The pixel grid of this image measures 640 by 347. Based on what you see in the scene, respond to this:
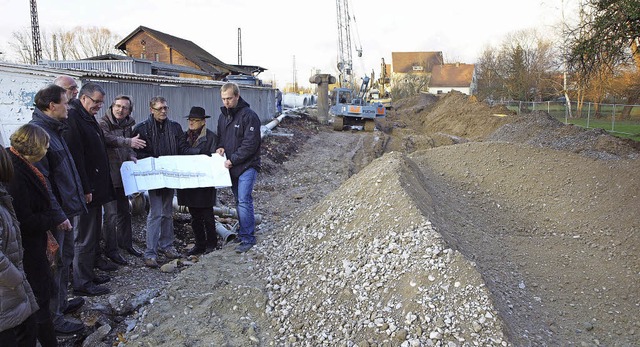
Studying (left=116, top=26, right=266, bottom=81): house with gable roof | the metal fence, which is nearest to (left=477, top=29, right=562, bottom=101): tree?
the metal fence

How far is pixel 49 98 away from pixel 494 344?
13.8ft

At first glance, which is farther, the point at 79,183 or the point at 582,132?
the point at 582,132

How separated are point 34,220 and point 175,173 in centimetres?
253

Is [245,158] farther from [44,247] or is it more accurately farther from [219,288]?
[44,247]

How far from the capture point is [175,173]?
19.7 feet

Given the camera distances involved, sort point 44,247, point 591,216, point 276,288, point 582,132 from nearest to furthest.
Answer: point 44,247 < point 276,288 < point 591,216 < point 582,132

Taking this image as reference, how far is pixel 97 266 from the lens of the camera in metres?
5.62

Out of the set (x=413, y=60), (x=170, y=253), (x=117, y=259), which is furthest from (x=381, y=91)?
(x=413, y=60)

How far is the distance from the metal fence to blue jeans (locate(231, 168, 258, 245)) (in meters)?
19.6

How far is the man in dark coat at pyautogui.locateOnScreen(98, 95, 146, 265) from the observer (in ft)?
18.8

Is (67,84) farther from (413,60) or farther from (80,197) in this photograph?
(413,60)

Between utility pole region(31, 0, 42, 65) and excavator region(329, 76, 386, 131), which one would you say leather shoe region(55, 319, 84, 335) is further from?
utility pole region(31, 0, 42, 65)

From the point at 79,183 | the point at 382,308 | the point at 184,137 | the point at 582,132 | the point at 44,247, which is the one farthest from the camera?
the point at 582,132

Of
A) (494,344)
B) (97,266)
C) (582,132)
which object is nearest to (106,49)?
(582,132)
